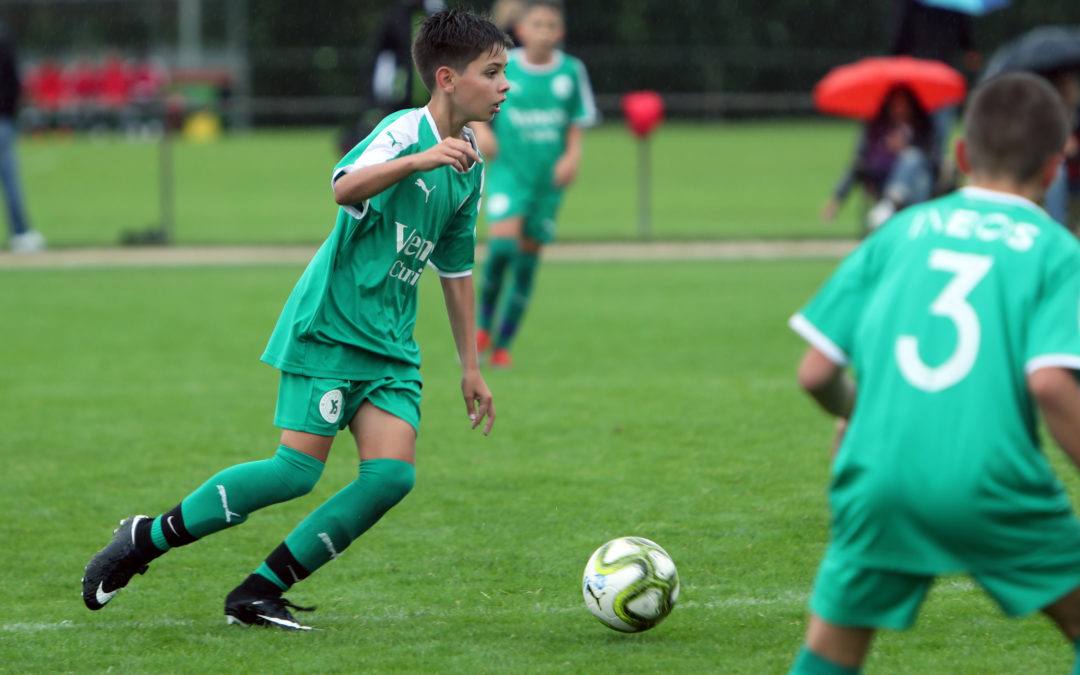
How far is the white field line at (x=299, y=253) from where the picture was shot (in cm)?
1357

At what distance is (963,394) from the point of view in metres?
2.38

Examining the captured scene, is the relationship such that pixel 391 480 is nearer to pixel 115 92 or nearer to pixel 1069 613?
pixel 1069 613

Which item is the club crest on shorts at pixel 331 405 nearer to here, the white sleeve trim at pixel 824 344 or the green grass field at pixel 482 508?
the green grass field at pixel 482 508

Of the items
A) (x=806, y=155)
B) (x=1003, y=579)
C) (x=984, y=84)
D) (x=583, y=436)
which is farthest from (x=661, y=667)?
(x=806, y=155)

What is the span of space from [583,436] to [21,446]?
104 inches

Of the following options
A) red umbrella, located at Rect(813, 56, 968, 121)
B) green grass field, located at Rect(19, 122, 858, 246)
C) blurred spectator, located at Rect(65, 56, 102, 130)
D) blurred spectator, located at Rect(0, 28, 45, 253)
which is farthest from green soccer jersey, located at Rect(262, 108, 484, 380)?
blurred spectator, located at Rect(65, 56, 102, 130)

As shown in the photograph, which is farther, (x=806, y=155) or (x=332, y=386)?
(x=806, y=155)

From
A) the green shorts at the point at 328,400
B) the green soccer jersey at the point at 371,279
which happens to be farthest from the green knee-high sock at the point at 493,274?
the green shorts at the point at 328,400

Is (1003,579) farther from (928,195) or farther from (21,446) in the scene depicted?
(928,195)

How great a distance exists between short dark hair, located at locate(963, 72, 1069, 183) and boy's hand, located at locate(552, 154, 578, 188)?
19.5 ft

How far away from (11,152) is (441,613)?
11.0 m

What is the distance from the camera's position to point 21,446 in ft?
20.9

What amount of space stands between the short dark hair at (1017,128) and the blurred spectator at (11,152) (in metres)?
12.5

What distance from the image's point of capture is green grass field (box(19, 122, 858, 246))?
16.4 meters
